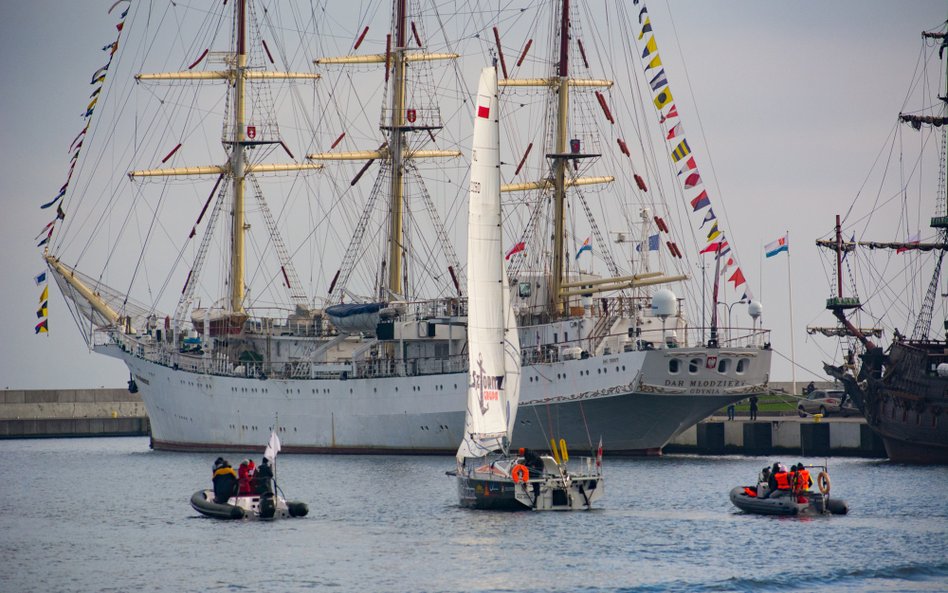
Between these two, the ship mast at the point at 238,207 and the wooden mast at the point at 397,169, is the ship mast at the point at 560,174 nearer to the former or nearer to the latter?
the wooden mast at the point at 397,169

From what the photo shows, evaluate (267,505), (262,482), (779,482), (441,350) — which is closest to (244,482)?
(262,482)

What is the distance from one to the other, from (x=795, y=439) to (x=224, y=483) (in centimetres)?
3674

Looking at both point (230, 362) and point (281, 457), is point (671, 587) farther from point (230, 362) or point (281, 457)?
point (230, 362)

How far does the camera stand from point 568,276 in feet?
273

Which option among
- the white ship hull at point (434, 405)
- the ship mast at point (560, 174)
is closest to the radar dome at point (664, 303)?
the white ship hull at point (434, 405)

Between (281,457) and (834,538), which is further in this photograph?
(281,457)

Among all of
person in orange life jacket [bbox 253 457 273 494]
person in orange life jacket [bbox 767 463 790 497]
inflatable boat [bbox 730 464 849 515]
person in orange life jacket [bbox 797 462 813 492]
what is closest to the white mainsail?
person in orange life jacket [bbox 253 457 273 494]

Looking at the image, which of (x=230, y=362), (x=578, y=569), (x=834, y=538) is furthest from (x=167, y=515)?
(x=230, y=362)

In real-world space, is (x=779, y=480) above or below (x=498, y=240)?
below

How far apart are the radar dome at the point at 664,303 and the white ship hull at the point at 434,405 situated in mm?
1824

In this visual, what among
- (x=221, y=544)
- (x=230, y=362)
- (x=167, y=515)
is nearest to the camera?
(x=221, y=544)

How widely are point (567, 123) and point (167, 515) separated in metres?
36.7

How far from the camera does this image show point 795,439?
7850 cm

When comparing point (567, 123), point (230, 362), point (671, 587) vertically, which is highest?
point (567, 123)
